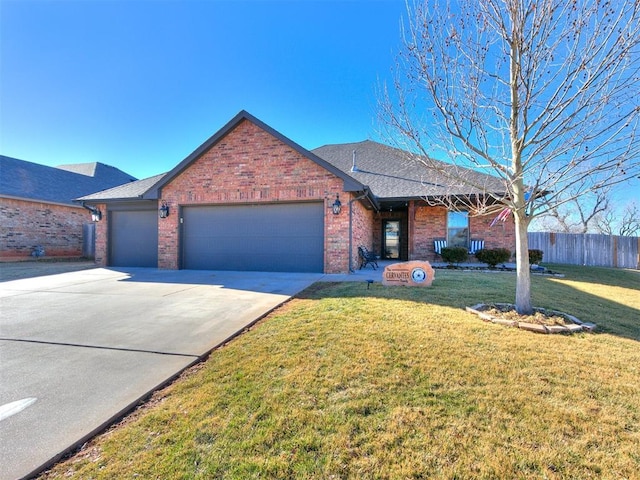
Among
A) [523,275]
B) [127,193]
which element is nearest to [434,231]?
[523,275]

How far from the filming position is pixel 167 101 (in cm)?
1253

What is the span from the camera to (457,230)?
40.0ft

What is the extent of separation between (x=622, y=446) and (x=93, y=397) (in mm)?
4080

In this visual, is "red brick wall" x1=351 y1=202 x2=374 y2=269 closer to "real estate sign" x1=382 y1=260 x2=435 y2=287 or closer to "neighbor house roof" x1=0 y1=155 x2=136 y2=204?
"real estate sign" x1=382 y1=260 x2=435 y2=287

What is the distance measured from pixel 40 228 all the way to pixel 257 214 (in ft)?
46.8

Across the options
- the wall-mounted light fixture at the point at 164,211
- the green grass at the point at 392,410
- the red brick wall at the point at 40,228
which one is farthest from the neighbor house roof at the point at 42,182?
the green grass at the point at 392,410

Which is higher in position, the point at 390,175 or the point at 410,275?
the point at 390,175

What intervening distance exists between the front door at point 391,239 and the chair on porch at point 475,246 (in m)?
3.36

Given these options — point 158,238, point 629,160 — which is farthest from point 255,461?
point 158,238

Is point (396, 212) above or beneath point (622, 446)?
above

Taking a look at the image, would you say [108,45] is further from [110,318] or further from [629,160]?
[629,160]

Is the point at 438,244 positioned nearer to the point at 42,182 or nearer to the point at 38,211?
the point at 38,211

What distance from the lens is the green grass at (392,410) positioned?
1.77m

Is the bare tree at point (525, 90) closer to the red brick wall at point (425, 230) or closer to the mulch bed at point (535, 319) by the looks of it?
the mulch bed at point (535, 319)
